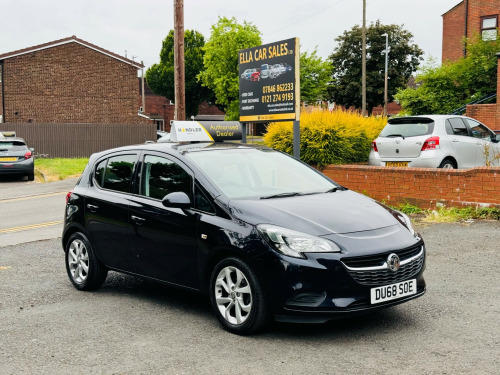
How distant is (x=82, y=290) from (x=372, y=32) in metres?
62.4

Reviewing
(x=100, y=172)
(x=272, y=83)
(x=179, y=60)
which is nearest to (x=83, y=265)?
(x=100, y=172)

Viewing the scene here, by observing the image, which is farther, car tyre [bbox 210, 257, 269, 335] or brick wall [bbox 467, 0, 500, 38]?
brick wall [bbox 467, 0, 500, 38]

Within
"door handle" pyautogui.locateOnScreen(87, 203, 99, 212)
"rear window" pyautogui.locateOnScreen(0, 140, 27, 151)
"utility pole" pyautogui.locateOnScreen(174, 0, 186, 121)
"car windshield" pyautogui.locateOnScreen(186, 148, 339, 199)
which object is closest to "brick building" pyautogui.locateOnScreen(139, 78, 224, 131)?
"rear window" pyautogui.locateOnScreen(0, 140, 27, 151)

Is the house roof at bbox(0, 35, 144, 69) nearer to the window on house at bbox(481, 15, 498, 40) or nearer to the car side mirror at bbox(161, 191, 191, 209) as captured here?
the window on house at bbox(481, 15, 498, 40)

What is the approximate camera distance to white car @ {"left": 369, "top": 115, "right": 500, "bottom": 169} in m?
11.9

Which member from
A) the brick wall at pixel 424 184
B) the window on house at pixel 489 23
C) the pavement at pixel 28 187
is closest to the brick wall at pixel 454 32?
the window on house at pixel 489 23

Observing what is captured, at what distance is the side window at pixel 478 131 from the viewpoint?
12.9 meters

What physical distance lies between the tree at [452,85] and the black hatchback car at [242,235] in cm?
1901

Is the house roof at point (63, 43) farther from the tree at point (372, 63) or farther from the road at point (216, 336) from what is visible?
the road at point (216, 336)

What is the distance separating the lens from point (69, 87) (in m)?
43.9

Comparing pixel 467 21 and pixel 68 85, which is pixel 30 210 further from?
pixel 68 85

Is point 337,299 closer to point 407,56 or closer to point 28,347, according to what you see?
point 28,347

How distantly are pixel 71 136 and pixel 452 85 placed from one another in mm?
20678

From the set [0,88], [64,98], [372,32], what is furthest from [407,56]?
[0,88]
